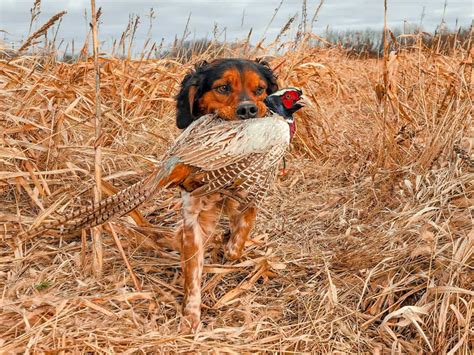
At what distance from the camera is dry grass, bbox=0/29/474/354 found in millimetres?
2418

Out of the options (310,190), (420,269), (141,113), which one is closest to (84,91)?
(141,113)

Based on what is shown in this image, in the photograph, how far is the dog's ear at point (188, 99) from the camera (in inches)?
127

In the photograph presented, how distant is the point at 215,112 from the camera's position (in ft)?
9.89

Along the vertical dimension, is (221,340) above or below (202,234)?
below

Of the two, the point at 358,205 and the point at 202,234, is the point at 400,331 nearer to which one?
the point at 202,234

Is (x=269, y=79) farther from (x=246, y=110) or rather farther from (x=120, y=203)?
(x=120, y=203)

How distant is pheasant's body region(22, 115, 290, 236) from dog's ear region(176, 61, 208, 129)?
68 centimetres

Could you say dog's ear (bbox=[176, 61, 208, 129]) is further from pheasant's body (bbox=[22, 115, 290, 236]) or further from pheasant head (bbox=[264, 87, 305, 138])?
pheasant's body (bbox=[22, 115, 290, 236])

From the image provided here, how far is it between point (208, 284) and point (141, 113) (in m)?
2.59

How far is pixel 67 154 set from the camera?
3818mm

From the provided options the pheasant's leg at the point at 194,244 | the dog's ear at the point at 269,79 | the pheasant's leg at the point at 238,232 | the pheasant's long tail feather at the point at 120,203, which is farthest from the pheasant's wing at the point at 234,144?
the dog's ear at the point at 269,79

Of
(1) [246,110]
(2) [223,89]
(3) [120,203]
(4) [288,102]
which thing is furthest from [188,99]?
(3) [120,203]

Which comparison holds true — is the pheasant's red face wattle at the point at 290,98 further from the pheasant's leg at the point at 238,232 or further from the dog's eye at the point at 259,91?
the pheasant's leg at the point at 238,232

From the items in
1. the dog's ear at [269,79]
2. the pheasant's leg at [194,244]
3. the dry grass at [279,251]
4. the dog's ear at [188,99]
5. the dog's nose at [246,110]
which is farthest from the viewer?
the dog's ear at [269,79]
